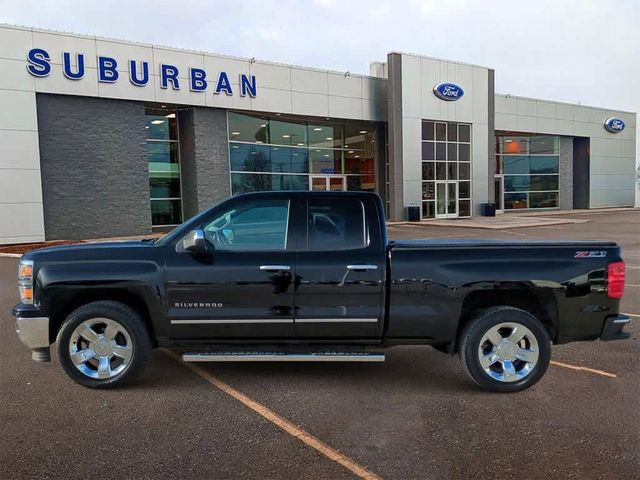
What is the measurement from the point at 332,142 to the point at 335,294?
27.2m

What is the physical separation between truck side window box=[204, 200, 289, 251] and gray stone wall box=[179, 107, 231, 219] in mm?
19976

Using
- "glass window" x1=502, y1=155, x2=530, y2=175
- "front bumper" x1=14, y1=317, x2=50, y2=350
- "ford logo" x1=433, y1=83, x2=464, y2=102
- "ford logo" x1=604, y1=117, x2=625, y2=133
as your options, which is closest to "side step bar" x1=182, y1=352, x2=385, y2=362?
"front bumper" x1=14, y1=317, x2=50, y2=350

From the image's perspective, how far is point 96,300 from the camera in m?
4.88

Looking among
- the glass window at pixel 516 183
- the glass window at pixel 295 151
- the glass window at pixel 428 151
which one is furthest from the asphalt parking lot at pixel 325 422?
the glass window at pixel 516 183

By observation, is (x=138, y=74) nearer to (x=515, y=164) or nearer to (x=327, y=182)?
(x=327, y=182)

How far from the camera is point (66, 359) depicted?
468cm

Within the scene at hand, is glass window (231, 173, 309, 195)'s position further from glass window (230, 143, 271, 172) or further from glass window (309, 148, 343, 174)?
glass window (309, 148, 343, 174)

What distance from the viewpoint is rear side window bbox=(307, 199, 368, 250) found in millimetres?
4824

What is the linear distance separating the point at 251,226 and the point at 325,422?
1.88 m

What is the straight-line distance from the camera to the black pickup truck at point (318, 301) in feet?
15.3

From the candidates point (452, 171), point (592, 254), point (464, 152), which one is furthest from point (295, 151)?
point (592, 254)

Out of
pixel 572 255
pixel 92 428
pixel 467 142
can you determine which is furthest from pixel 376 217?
pixel 467 142

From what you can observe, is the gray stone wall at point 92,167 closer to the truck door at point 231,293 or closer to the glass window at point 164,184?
the glass window at point 164,184

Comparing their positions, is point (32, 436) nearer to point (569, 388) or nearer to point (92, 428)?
point (92, 428)
